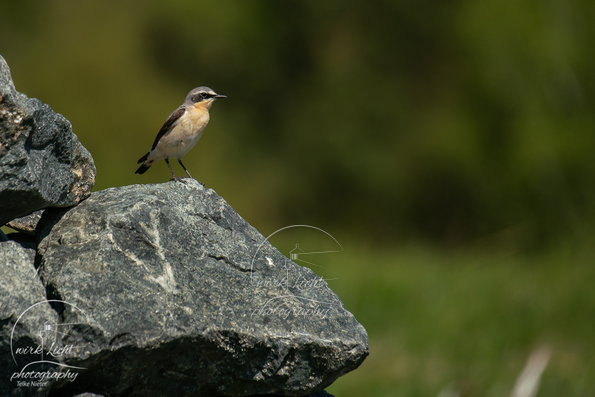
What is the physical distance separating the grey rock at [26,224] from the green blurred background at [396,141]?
7289 mm

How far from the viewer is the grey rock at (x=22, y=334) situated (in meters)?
3.04

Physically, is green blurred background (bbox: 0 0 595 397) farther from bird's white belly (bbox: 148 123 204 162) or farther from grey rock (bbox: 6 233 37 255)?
grey rock (bbox: 6 233 37 255)

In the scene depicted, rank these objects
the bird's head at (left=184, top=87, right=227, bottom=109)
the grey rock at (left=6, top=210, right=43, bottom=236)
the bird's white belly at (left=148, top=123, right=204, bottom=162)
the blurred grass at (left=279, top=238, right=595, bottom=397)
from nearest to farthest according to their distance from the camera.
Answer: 1. the grey rock at (left=6, top=210, right=43, bottom=236)
2. the bird's white belly at (left=148, top=123, right=204, bottom=162)
3. the bird's head at (left=184, top=87, right=227, bottom=109)
4. the blurred grass at (left=279, top=238, right=595, bottom=397)

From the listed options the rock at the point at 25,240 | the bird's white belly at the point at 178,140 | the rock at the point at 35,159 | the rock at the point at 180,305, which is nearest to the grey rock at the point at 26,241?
the rock at the point at 25,240

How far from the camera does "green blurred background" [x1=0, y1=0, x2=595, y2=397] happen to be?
11.9 m

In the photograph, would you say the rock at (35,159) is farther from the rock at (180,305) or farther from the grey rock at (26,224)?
the grey rock at (26,224)

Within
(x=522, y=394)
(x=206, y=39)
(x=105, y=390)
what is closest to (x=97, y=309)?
(x=105, y=390)

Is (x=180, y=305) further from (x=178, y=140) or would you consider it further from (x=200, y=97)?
(x=200, y=97)

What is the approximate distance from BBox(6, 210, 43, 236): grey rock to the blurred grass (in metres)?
7.15

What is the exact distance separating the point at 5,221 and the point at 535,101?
18.0m

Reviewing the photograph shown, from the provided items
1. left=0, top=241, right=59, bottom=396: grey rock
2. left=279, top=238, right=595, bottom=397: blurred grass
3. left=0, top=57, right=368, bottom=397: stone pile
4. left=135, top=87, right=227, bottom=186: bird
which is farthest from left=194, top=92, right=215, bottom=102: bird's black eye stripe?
left=279, top=238, right=595, bottom=397: blurred grass

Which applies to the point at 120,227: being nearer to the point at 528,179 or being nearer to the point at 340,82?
the point at 528,179

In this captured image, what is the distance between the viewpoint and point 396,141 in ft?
88.7

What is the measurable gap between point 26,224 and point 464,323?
9823 millimetres
